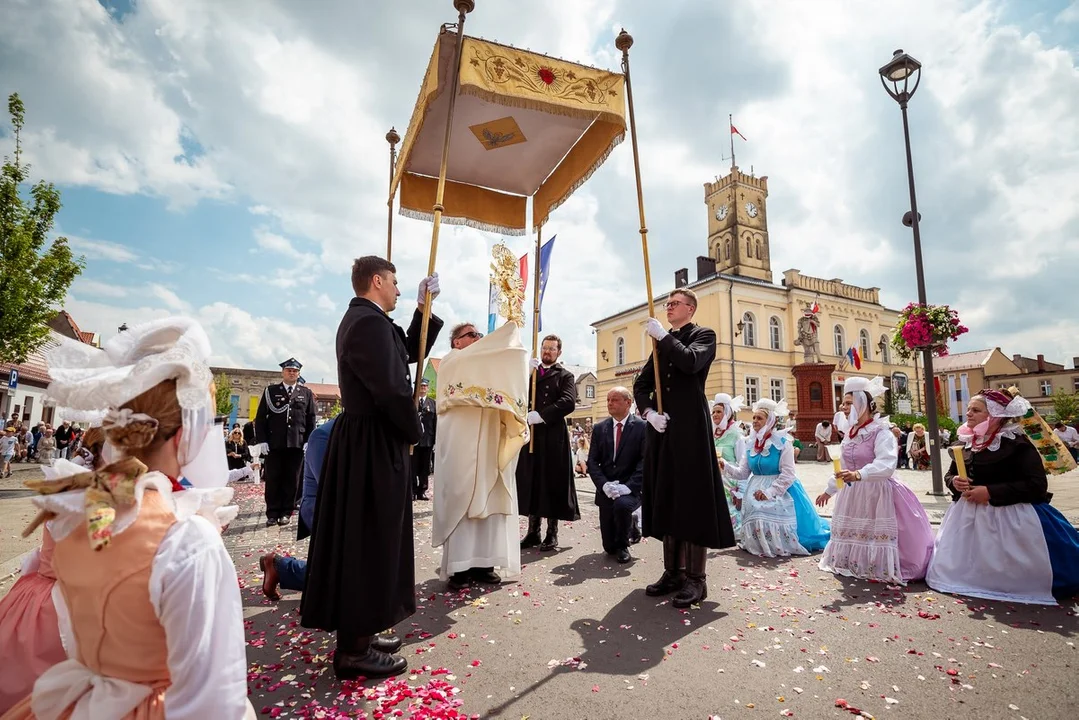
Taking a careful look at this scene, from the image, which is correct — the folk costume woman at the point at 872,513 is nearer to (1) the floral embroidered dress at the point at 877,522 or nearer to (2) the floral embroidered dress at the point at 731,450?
(1) the floral embroidered dress at the point at 877,522

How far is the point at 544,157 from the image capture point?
6.39m

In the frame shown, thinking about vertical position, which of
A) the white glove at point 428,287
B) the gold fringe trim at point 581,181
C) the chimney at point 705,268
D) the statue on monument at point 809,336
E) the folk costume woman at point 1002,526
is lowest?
the folk costume woman at point 1002,526

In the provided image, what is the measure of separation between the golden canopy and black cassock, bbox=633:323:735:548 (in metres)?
2.36

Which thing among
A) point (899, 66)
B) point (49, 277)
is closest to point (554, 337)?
point (899, 66)

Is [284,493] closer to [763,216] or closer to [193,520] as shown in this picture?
[193,520]

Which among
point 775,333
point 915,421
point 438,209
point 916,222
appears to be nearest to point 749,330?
point 775,333

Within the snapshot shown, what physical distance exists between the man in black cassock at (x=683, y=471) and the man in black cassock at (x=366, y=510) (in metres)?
2.11

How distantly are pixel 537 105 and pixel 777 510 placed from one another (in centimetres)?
498

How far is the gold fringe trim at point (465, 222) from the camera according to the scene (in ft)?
21.9

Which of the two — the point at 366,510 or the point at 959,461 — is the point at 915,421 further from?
the point at 366,510

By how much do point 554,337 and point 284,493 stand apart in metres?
4.69

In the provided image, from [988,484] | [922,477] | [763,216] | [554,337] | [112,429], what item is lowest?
[922,477]

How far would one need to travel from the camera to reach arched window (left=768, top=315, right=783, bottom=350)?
36.6 m

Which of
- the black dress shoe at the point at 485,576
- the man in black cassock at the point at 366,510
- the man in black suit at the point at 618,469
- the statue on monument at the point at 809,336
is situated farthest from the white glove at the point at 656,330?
the statue on monument at the point at 809,336
